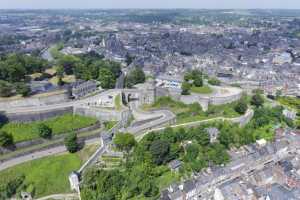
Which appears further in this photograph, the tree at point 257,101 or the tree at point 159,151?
the tree at point 257,101

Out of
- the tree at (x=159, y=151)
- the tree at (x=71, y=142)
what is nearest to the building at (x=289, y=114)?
the tree at (x=159, y=151)

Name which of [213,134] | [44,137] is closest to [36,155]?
[44,137]

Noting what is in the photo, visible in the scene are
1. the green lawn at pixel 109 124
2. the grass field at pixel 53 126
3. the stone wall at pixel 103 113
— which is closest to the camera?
the grass field at pixel 53 126

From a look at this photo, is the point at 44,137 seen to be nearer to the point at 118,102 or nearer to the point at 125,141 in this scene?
the point at 125,141

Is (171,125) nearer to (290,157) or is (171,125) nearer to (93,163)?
(93,163)

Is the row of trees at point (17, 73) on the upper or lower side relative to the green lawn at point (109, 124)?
upper

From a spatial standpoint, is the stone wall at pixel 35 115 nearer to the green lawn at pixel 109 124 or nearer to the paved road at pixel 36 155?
the paved road at pixel 36 155

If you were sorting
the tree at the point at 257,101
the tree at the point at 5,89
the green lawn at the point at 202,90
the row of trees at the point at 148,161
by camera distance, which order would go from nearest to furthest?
1. the row of trees at the point at 148,161
2. the tree at the point at 5,89
3. the tree at the point at 257,101
4. the green lawn at the point at 202,90
